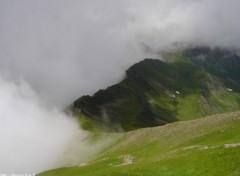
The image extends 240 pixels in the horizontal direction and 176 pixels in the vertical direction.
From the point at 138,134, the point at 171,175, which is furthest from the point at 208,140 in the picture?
the point at 138,134

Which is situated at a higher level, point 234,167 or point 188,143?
point 188,143

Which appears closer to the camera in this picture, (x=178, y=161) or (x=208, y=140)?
(x=178, y=161)

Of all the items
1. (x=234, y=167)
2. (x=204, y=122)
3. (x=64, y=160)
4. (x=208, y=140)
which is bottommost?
(x=234, y=167)

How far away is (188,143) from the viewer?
99938mm

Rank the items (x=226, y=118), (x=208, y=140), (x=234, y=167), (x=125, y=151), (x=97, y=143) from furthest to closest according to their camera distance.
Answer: (x=97, y=143)
(x=125, y=151)
(x=226, y=118)
(x=208, y=140)
(x=234, y=167)

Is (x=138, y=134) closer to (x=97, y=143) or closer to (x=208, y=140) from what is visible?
(x=97, y=143)

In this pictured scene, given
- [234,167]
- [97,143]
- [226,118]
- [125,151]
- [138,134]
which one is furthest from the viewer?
[97,143]

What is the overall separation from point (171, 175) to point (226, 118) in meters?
44.0

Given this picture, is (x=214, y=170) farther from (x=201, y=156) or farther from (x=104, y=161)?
(x=104, y=161)

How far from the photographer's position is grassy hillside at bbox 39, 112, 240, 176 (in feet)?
211

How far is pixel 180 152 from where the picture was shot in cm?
8519

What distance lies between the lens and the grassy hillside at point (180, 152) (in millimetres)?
64213

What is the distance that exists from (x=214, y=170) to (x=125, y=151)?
68770mm

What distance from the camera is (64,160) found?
178 m
